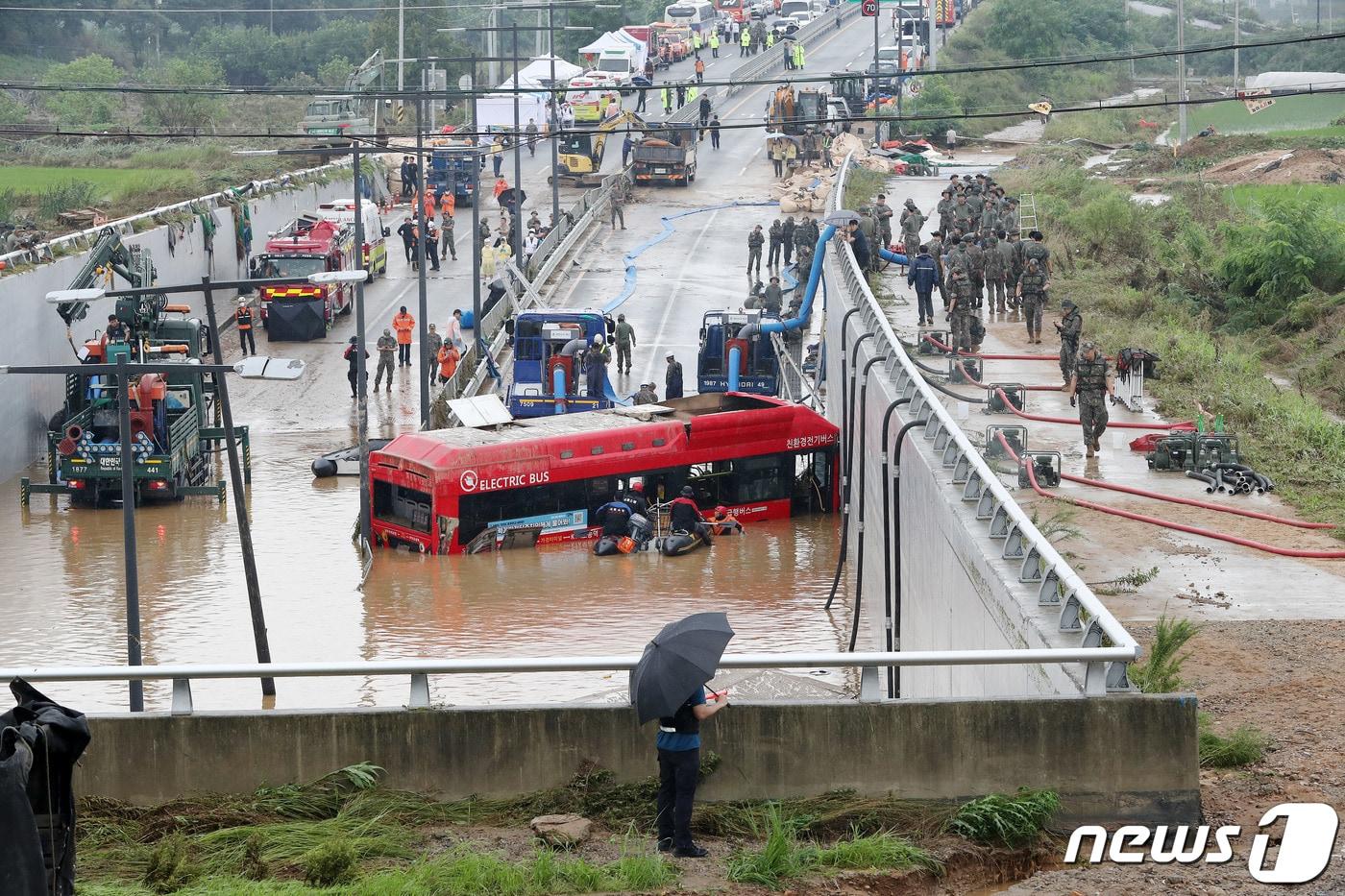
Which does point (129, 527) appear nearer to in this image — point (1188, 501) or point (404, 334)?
point (1188, 501)

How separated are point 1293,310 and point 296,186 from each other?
42.9 metres

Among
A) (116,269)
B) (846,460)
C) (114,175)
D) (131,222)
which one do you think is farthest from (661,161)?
(846,460)

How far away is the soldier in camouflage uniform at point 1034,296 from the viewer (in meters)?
32.3

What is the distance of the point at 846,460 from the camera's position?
3012 cm

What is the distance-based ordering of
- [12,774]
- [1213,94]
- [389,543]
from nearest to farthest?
[12,774] → [389,543] → [1213,94]

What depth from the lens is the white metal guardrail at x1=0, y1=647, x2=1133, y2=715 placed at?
1041 centimetres

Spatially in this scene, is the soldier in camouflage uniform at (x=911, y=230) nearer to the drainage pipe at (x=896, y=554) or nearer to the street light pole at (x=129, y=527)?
the drainage pipe at (x=896, y=554)

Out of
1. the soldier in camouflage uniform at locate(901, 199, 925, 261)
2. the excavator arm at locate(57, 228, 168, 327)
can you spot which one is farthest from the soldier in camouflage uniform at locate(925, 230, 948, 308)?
the excavator arm at locate(57, 228, 168, 327)

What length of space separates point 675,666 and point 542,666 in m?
1.52

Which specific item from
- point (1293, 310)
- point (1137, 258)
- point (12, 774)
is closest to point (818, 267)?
point (1137, 258)

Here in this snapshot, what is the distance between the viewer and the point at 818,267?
40656 millimetres

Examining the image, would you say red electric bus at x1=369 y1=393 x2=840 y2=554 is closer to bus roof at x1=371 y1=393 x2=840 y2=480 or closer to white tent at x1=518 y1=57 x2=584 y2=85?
bus roof at x1=371 y1=393 x2=840 y2=480

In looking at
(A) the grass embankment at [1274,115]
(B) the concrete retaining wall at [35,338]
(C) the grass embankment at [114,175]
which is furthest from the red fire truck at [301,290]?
(A) the grass embankment at [1274,115]

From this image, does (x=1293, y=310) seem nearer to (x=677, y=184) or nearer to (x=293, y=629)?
(x=293, y=629)
